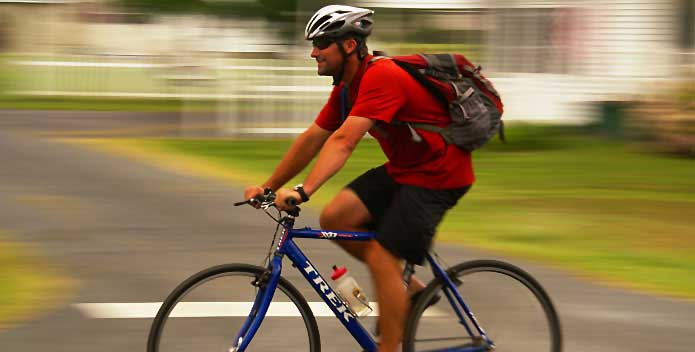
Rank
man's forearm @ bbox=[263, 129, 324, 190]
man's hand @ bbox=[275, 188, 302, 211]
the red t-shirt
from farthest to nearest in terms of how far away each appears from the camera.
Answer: man's forearm @ bbox=[263, 129, 324, 190] < the red t-shirt < man's hand @ bbox=[275, 188, 302, 211]

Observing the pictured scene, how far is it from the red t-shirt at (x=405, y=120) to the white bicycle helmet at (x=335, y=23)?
158mm

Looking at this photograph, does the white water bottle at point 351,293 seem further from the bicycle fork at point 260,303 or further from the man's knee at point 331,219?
the bicycle fork at point 260,303

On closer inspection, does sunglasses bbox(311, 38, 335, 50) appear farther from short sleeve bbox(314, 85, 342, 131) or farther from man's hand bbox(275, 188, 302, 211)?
man's hand bbox(275, 188, 302, 211)

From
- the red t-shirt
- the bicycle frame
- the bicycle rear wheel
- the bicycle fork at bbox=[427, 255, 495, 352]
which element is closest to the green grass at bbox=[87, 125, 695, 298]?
the bicycle rear wheel

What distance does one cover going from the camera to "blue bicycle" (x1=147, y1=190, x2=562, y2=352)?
5.03 metres

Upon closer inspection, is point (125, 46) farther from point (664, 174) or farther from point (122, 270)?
point (122, 270)

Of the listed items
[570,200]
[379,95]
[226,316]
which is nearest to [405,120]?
[379,95]

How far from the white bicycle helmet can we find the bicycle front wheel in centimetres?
97

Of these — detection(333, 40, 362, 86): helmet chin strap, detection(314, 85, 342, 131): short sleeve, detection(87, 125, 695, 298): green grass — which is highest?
detection(333, 40, 362, 86): helmet chin strap

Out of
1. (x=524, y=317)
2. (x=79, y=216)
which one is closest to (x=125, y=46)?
(x=79, y=216)

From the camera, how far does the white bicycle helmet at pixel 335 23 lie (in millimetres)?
4988

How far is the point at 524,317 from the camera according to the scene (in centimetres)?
545

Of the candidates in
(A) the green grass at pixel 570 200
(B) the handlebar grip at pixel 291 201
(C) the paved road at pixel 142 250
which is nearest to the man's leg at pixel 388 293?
(B) the handlebar grip at pixel 291 201

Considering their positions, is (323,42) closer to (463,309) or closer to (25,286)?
(463,309)
